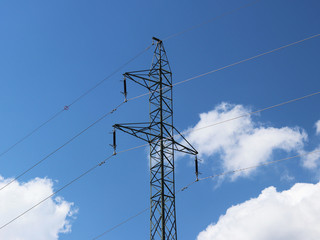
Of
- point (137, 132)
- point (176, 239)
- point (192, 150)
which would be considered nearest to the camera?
point (176, 239)

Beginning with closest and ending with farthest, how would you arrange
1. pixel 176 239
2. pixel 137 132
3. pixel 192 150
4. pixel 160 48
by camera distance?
1. pixel 176 239
2. pixel 137 132
3. pixel 192 150
4. pixel 160 48

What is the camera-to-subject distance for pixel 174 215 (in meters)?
31.8

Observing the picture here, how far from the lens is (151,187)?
32594 mm

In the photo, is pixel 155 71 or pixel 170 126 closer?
pixel 170 126

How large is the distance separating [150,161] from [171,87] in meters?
6.12

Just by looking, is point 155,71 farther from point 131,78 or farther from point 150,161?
point 150,161

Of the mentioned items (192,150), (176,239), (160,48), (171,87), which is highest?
(160,48)

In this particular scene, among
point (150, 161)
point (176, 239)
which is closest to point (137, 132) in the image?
point (150, 161)

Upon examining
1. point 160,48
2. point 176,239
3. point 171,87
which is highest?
point 160,48

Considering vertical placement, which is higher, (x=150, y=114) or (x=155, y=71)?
(x=155, y=71)


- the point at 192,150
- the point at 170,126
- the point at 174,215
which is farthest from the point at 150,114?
the point at 174,215

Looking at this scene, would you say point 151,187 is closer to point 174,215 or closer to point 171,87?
point 174,215

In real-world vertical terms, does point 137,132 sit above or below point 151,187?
above

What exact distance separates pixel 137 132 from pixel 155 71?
5956mm
